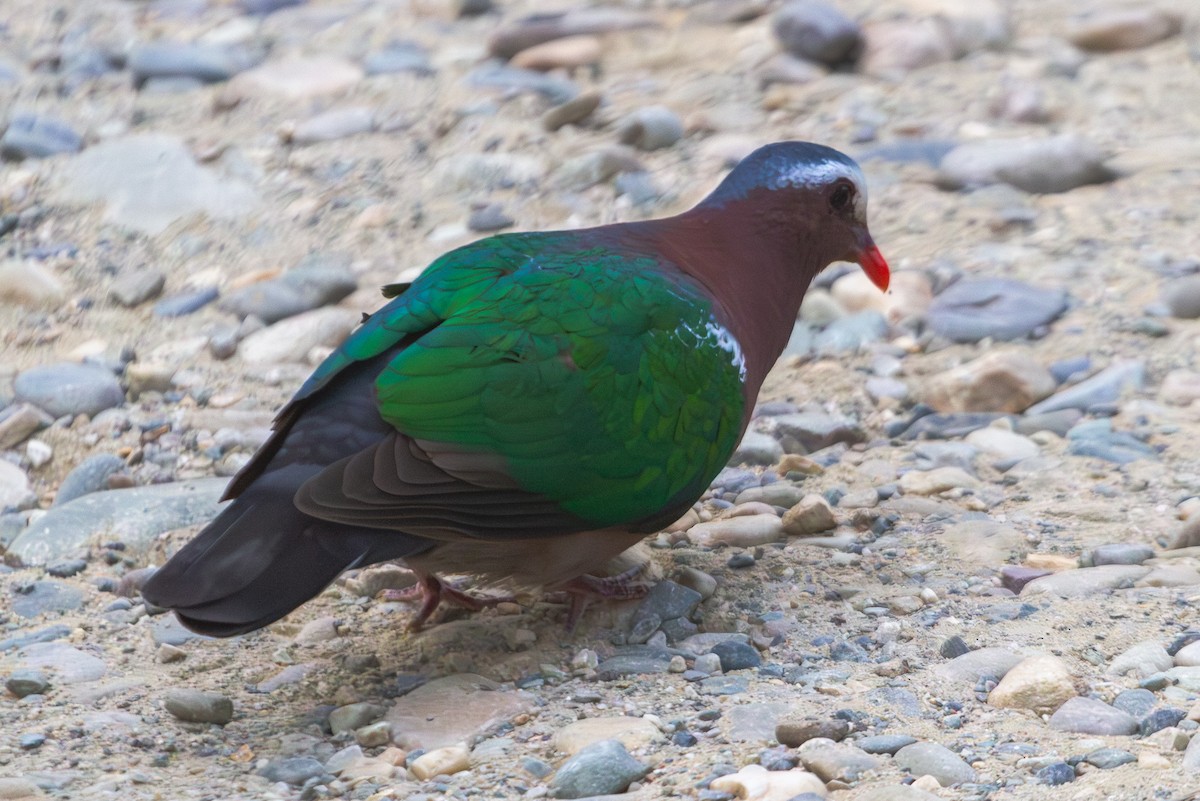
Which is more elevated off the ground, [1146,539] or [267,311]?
[267,311]

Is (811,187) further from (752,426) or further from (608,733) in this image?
(608,733)

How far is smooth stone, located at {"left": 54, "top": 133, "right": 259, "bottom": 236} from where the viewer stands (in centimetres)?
696

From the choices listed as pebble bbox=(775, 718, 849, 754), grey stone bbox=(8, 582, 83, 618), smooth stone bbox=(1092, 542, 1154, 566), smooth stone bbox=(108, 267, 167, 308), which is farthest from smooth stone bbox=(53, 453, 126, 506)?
smooth stone bbox=(1092, 542, 1154, 566)

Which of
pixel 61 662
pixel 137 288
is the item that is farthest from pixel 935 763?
pixel 137 288

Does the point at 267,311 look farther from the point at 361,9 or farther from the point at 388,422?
the point at 361,9

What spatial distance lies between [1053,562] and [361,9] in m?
5.98

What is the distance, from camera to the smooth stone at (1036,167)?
6535mm

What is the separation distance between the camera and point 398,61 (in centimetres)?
809

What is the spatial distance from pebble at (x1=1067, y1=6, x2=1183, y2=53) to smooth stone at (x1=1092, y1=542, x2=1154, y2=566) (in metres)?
4.35

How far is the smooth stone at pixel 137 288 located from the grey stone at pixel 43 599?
2162 mm

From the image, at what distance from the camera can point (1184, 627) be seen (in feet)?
12.0

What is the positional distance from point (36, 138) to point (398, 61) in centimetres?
183

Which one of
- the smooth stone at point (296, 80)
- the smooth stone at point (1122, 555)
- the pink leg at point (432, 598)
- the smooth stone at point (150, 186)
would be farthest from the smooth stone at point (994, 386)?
the smooth stone at point (296, 80)

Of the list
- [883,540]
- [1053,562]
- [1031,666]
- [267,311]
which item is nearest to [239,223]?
[267,311]
